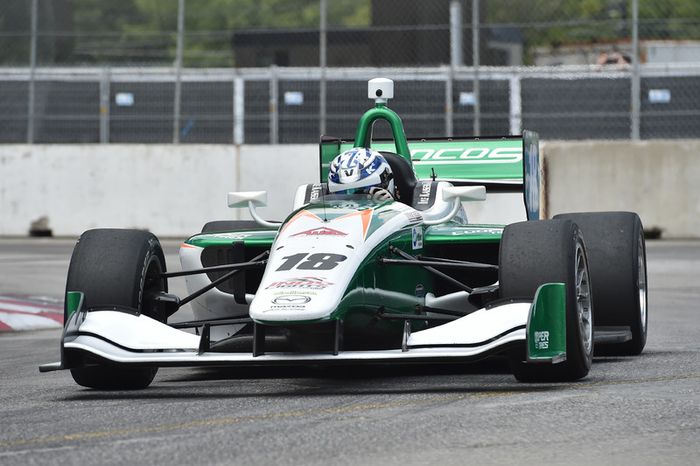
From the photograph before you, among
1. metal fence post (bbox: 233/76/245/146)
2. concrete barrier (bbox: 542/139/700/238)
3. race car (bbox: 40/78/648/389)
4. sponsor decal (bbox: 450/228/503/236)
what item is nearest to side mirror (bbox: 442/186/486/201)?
race car (bbox: 40/78/648/389)

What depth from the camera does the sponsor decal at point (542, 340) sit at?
7.57 meters

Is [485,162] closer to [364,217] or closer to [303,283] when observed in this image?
[364,217]

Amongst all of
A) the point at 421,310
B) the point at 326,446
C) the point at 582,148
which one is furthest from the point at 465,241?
the point at 582,148

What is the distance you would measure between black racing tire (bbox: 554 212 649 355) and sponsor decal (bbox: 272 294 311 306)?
275 cm

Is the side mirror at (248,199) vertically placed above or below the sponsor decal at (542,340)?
above

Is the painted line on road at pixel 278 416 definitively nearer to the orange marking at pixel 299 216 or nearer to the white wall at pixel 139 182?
the orange marking at pixel 299 216

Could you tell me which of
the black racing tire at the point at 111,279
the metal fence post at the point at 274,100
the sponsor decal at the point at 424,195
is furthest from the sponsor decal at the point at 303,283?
the metal fence post at the point at 274,100

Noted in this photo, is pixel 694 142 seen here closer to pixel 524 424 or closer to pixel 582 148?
pixel 582 148

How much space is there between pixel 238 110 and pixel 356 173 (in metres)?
13.8

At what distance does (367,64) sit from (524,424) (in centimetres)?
2099

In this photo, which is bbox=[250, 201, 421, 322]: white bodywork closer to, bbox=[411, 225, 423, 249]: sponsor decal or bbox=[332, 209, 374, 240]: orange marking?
bbox=[332, 209, 374, 240]: orange marking

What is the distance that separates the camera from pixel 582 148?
21500 mm

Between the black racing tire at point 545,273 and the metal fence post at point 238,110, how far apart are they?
14.9 m

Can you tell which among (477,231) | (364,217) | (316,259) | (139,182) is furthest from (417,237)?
(139,182)
